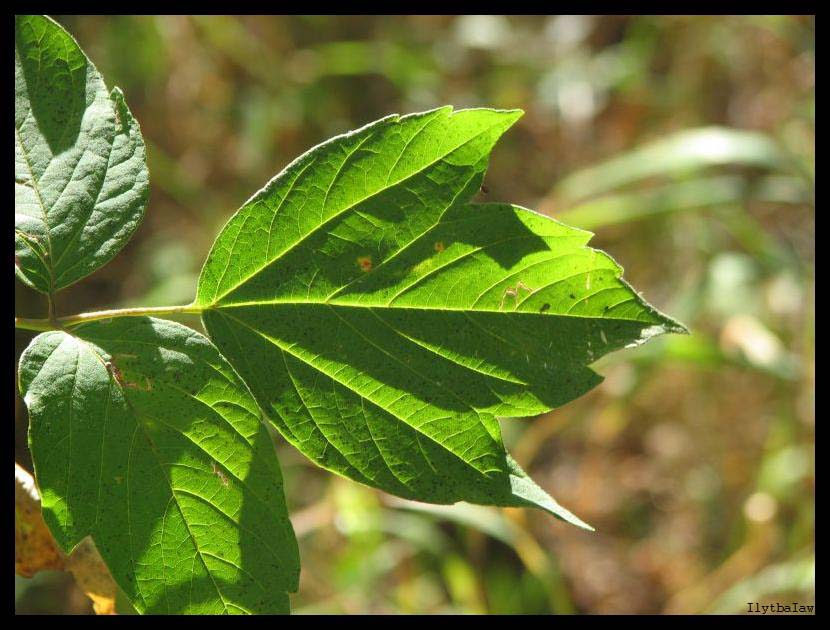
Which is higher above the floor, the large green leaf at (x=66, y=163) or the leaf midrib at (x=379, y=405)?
the large green leaf at (x=66, y=163)

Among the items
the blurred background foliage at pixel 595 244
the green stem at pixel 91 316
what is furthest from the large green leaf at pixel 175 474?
the blurred background foliage at pixel 595 244

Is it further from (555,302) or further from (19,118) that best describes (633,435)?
(19,118)

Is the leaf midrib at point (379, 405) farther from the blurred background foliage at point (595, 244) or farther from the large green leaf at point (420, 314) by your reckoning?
the blurred background foliage at point (595, 244)

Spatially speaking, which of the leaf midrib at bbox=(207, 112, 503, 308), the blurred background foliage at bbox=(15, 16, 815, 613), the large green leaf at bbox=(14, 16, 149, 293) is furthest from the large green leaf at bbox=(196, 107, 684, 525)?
the blurred background foliage at bbox=(15, 16, 815, 613)

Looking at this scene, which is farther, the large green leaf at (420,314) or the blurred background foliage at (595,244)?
the blurred background foliage at (595,244)

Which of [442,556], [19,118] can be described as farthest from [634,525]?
→ [19,118]

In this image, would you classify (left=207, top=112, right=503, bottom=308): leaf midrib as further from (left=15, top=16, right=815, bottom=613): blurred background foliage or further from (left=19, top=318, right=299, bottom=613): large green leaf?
(left=15, top=16, right=815, bottom=613): blurred background foliage

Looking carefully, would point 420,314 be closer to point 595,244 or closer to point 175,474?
point 175,474
